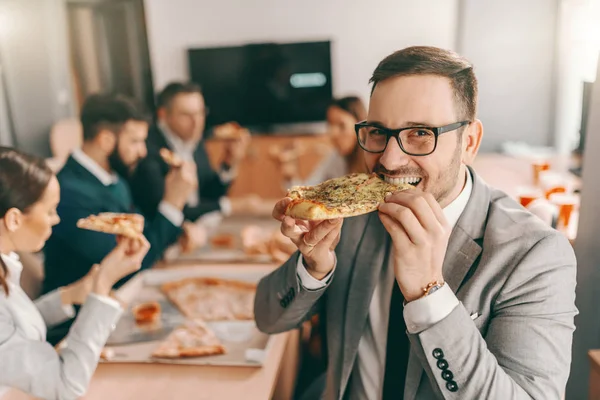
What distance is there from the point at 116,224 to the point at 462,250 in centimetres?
116

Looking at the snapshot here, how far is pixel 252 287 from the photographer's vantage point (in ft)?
6.63

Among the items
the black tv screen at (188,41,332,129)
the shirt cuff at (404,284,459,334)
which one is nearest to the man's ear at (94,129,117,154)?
the shirt cuff at (404,284,459,334)

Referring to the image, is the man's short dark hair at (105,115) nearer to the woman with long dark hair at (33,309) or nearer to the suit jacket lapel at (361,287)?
the woman with long dark hair at (33,309)

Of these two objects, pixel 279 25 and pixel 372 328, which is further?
pixel 279 25

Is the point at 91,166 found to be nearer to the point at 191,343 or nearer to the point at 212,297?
the point at 212,297

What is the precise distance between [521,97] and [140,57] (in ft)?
13.6

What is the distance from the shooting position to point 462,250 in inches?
47.6

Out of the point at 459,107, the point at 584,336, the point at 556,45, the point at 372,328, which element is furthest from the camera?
the point at 556,45

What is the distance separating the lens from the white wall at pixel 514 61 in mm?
4160

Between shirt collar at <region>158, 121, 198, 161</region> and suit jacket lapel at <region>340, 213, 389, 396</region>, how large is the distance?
2312 mm

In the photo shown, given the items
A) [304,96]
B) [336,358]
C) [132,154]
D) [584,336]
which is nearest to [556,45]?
[304,96]

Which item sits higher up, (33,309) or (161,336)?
(33,309)

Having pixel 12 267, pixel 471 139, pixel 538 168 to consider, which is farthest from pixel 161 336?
pixel 538 168

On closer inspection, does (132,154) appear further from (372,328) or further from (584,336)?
(584,336)
